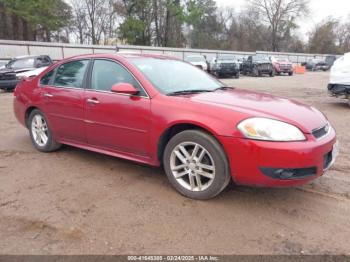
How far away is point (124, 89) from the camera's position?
3699 mm

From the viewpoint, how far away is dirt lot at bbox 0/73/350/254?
270 cm

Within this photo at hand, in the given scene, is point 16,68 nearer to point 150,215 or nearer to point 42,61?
point 42,61

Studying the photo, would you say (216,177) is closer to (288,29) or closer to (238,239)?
(238,239)

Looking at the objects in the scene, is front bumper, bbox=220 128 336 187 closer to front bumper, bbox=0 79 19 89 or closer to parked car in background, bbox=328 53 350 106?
parked car in background, bbox=328 53 350 106

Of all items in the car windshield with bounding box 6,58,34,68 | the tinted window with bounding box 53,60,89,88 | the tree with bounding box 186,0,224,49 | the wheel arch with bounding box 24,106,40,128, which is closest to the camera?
the tinted window with bounding box 53,60,89,88

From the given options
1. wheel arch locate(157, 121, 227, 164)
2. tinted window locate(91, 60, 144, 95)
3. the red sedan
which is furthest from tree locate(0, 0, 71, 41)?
wheel arch locate(157, 121, 227, 164)

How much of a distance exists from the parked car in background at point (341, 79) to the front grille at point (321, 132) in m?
6.20

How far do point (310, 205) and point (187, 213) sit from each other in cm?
127

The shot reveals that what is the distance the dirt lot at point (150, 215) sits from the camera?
2.70m

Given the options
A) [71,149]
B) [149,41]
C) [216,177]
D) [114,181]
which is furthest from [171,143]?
[149,41]

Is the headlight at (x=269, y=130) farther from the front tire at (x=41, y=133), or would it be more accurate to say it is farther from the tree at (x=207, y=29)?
the tree at (x=207, y=29)

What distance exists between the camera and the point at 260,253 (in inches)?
102

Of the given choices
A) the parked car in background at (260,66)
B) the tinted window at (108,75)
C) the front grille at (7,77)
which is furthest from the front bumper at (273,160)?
the parked car in background at (260,66)

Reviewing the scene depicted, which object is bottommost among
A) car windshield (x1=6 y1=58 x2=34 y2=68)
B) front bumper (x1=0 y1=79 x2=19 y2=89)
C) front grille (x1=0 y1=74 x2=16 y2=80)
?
front bumper (x1=0 y1=79 x2=19 y2=89)
